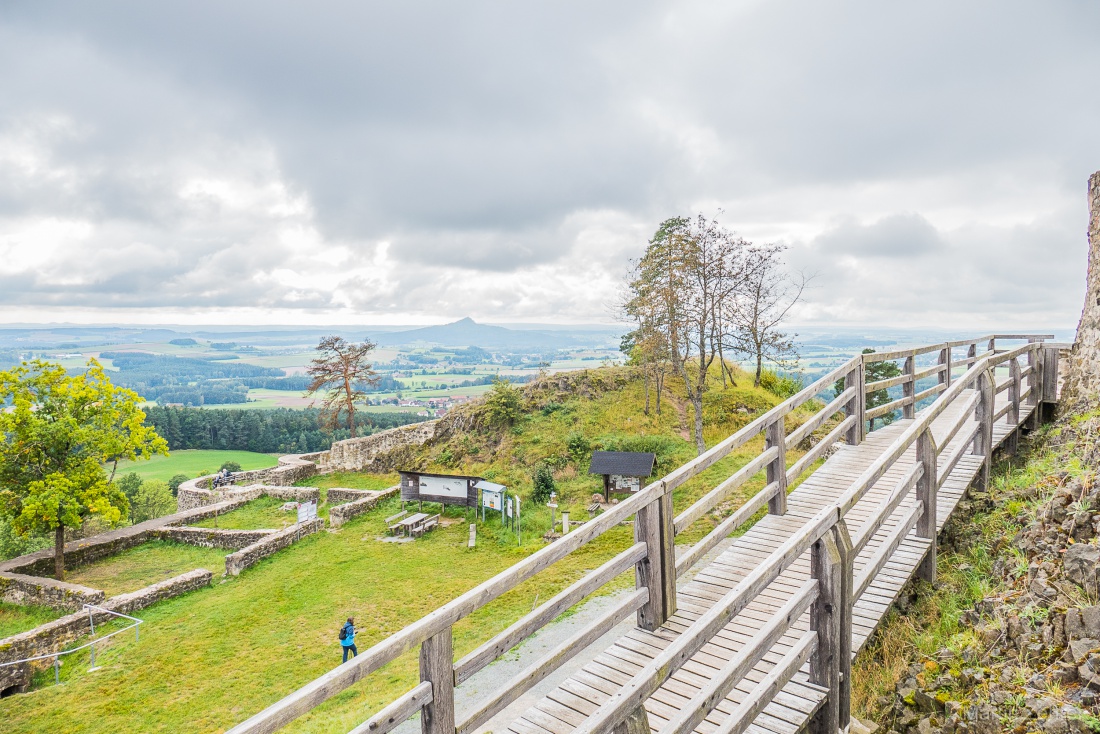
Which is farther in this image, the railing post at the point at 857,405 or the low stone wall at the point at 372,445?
the low stone wall at the point at 372,445

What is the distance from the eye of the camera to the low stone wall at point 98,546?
52.5ft

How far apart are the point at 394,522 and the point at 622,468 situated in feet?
25.7

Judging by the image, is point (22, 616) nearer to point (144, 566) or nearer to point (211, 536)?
point (144, 566)

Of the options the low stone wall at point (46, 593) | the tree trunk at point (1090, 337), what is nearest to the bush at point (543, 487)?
the low stone wall at point (46, 593)

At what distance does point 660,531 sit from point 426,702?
1.94 m

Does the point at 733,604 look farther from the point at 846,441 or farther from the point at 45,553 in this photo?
the point at 45,553

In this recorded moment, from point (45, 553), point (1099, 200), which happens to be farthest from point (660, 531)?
point (45, 553)

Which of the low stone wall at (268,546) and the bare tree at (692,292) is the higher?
the bare tree at (692,292)

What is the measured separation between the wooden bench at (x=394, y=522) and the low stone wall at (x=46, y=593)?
7.21m

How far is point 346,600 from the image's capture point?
1241 centimetres

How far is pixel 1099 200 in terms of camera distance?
7.11m

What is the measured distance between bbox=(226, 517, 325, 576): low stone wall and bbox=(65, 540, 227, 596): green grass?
85cm

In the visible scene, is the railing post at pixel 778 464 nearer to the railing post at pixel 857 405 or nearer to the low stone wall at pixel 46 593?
the railing post at pixel 857 405

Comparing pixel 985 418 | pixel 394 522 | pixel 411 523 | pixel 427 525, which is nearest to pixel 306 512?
pixel 394 522
